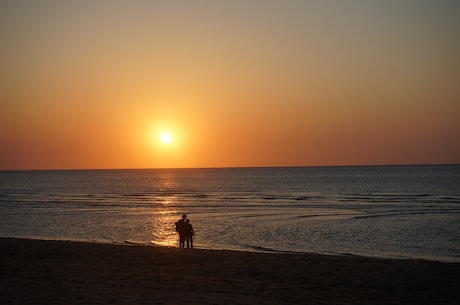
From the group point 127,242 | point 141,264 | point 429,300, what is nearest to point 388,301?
point 429,300

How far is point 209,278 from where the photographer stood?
53.1 ft

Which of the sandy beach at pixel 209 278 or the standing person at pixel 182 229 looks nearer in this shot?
the sandy beach at pixel 209 278

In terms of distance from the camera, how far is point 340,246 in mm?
32438

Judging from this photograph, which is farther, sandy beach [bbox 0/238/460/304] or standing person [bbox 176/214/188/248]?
standing person [bbox 176/214/188/248]

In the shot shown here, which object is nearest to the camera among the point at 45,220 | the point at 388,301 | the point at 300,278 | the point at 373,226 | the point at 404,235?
the point at 388,301

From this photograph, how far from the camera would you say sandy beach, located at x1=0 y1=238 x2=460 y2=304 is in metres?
13.1

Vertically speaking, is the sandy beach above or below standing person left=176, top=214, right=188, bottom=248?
below

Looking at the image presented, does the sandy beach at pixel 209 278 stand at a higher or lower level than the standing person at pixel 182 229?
lower

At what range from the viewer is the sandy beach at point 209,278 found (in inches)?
516

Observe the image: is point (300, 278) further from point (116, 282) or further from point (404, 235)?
point (404, 235)

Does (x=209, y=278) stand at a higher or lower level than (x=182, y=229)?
lower

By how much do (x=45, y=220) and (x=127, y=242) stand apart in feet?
56.6

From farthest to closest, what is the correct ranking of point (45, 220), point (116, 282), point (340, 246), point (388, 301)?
point (45, 220) < point (340, 246) < point (116, 282) < point (388, 301)

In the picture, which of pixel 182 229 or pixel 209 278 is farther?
pixel 182 229
